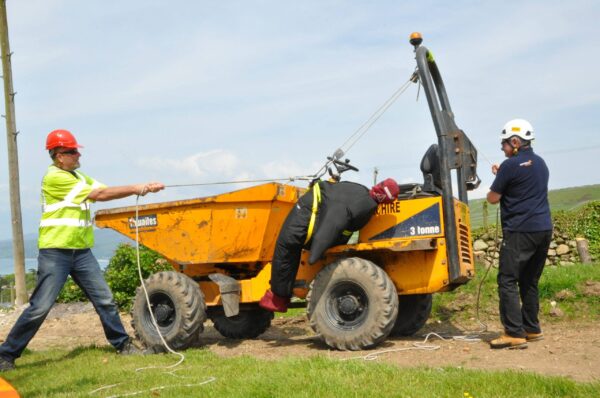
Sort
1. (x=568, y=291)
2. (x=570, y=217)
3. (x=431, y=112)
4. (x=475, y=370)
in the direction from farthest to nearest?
(x=570, y=217), (x=568, y=291), (x=431, y=112), (x=475, y=370)

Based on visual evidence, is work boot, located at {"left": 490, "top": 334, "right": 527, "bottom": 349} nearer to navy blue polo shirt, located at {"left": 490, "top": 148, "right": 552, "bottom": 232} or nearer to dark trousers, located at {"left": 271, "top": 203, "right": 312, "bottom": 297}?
navy blue polo shirt, located at {"left": 490, "top": 148, "right": 552, "bottom": 232}

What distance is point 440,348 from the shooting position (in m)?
7.06

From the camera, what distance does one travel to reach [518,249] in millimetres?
Result: 7039

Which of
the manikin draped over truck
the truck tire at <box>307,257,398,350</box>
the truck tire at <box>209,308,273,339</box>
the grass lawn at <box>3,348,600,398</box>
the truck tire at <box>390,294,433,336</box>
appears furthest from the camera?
the truck tire at <box>209,308,273,339</box>

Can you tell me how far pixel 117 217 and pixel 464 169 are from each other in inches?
162

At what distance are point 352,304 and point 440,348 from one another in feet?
3.16

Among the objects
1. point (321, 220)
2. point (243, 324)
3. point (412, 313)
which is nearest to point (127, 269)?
point (243, 324)

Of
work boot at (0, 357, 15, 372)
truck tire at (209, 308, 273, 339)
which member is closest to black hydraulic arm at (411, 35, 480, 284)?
truck tire at (209, 308, 273, 339)

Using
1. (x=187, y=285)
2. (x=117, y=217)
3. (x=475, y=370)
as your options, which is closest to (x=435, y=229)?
(x=475, y=370)

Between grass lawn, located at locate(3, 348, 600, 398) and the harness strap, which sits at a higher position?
the harness strap

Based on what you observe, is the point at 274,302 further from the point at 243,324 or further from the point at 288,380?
the point at 288,380

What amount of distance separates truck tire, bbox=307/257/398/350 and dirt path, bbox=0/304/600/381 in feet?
0.53

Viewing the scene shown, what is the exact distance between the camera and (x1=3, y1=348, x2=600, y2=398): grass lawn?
193 inches

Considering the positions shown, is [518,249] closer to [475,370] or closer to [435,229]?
[435,229]
